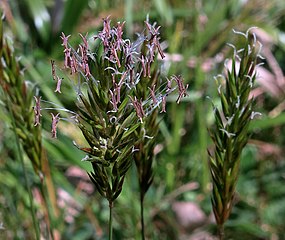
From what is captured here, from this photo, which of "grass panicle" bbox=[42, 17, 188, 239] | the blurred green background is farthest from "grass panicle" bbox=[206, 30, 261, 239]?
the blurred green background

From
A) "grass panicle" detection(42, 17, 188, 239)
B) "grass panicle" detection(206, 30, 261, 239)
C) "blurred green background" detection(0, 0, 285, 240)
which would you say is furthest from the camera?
"blurred green background" detection(0, 0, 285, 240)

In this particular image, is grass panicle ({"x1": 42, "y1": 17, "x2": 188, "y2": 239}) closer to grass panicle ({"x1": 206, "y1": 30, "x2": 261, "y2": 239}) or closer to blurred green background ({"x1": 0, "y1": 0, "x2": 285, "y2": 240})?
grass panicle ({"x1": 206, "y1": 30, "x2": 261, "y2": 239})

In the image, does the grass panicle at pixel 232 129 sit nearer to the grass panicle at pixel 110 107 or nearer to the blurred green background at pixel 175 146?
the grass panicle at pixel 110 107

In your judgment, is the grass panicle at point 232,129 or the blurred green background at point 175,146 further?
the blurred green background at point 175,146

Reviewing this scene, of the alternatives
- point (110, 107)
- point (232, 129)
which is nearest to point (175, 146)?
point (232, 129)

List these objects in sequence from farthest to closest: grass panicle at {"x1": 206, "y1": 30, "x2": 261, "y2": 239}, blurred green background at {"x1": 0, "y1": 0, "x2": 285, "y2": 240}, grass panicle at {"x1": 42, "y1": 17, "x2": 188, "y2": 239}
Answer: blurred green background at {"x1": 0, "y1": 0, "x2": 285, "y2": 240} → grass panicle at {"x1": 206, "y1": 30, "x2": 261, "y2": 239} → grass panicle at {"x1": 42, "y1": 17, "x2": 188, "y2": 239}

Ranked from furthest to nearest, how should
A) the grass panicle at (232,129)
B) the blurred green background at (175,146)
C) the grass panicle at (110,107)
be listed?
the blurred green background at (175,146), the grass panicle at (232,129), the grass panicle at (110,107)

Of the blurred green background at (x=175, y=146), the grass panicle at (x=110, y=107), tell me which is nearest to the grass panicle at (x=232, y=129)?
the grass panicle at (x=110, y=107)

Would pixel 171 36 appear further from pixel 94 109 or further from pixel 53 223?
pixel 94 109

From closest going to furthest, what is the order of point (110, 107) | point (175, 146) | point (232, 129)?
point (110, 107) → point (232, 129) → point (175, 146)

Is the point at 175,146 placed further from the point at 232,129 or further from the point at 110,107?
the point at 110,107
